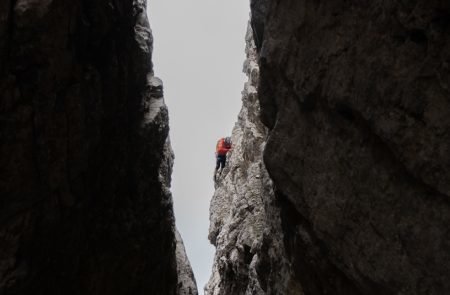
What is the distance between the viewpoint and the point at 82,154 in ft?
36.6

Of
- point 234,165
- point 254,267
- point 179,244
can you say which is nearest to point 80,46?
point 254,267

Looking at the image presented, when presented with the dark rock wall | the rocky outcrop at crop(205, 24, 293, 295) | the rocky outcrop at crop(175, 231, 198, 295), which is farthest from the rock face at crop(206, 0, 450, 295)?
the rocky outcrop at crop(175, 231, 198, 295)

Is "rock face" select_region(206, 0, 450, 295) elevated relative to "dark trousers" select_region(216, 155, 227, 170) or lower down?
lower down

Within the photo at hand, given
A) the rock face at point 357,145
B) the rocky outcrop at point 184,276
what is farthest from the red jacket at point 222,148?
the rock face at point 357,145

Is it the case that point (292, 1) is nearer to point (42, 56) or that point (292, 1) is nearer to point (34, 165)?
point (42, 56)

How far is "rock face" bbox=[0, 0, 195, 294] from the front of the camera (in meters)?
9.79

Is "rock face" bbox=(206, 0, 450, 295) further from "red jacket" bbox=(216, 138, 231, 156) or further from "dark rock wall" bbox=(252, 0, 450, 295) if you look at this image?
"red jacket" bbox=(216, 138, 231, 156)

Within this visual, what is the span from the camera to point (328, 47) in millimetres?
9281

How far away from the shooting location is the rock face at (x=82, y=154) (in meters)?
9.79

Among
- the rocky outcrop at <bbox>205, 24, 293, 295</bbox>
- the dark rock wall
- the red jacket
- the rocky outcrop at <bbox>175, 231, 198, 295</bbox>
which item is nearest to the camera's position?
the dark rock wall

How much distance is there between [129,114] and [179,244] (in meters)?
6.01

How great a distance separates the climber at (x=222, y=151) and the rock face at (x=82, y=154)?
11.6 meters

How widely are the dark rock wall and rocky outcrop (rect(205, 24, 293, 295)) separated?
117 centimetres

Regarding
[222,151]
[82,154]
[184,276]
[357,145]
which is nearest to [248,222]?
[184,276]
